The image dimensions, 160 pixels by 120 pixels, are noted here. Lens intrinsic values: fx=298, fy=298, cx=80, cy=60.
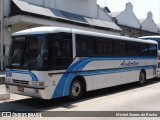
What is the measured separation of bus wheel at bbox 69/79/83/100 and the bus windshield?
1881mm

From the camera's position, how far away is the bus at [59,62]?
32.7 feet

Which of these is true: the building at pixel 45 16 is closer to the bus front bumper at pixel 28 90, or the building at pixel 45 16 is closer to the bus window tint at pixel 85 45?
the bus window tint at pixel 85 45

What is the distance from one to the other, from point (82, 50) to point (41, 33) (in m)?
2.14

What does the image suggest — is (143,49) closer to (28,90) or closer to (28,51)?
(28,51)

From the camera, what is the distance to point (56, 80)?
10.2m

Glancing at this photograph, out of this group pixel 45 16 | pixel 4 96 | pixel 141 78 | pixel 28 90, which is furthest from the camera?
pixel 45 16

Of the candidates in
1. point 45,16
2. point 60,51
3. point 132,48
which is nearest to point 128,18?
point 45,16

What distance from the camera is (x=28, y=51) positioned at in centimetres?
1038

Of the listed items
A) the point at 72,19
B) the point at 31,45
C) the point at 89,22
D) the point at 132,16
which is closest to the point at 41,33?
the point at 31,45

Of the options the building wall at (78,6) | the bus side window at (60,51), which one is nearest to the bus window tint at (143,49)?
the bus side window at (60,51)

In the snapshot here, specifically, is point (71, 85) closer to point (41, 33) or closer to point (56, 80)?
point (56, 80)

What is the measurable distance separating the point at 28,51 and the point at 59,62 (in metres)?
1.15

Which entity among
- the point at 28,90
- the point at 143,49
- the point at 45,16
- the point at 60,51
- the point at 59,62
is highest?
the point at 45,16

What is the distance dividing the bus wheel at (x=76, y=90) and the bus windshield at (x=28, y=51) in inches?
74.0
